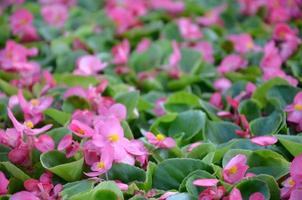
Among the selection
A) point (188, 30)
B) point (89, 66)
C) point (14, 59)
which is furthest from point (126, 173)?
point (188, 30)

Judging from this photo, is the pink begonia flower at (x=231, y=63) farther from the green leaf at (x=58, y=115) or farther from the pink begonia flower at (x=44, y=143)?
the pink begonia flower at (x=44, y=143)

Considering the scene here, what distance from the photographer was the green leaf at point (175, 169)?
3.42 ft

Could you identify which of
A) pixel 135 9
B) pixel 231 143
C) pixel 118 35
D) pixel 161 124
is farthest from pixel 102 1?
pixel 231 143

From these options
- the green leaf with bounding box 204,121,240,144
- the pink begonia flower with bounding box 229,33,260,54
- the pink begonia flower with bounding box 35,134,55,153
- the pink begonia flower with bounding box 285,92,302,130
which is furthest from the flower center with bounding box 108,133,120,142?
the pink begonia flower with bounding box 229,33,260,54

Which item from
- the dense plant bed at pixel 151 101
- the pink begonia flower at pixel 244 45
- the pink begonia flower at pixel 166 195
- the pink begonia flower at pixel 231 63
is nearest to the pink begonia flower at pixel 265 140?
the dense plant bed at pixel 151 101

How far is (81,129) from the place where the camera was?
108cm

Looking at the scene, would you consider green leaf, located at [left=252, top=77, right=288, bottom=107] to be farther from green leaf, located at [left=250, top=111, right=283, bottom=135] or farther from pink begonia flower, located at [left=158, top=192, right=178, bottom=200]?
pink begonia flower, located at [left=158, top=192, right=178, bottom=200]

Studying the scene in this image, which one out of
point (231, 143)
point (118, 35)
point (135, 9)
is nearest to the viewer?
point (231, 143)

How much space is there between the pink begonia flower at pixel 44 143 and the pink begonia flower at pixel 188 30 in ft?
2.84

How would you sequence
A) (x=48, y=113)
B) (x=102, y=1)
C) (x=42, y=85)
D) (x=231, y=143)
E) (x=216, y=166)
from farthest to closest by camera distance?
(x=102, y=1), (x=42, y=85), (x=48, y=113), (x=231, y=143), (x=216, y=166)

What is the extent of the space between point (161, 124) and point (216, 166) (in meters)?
0.30

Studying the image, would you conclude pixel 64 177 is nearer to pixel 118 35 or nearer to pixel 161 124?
pixel 161 124

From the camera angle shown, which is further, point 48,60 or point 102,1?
point 102,1

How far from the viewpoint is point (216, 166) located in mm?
1028
